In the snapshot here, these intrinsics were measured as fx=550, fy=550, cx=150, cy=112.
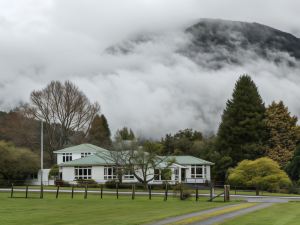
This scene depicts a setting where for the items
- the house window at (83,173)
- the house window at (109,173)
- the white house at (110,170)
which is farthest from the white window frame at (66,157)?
the house window at (109,173)

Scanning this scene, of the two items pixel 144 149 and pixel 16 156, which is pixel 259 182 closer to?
pixel 144 149

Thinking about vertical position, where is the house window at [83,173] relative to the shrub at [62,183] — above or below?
above

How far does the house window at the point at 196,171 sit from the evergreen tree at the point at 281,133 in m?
10.4

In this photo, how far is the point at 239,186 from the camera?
2616 inches

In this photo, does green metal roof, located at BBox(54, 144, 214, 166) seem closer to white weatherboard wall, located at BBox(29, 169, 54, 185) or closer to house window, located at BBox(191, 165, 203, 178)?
house window, located at BBox(191, 165, 203, 178)

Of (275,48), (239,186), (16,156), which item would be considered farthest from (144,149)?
(275,48)

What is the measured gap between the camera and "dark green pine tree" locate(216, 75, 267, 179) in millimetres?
83875

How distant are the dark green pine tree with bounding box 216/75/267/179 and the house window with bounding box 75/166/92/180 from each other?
769 inches

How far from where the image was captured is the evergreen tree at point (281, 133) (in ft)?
268

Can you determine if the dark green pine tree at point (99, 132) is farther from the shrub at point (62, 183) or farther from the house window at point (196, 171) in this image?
the shrub at point (62, 183)

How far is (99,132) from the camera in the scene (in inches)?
4870

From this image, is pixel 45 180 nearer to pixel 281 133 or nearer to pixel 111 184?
pixel 111 184

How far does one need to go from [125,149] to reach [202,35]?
10806 cm

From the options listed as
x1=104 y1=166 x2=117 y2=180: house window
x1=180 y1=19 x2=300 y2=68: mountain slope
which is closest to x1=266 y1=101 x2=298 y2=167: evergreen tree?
x1=104 y1=166 x2=117 y2=180: house window
